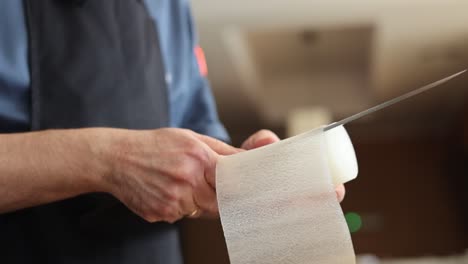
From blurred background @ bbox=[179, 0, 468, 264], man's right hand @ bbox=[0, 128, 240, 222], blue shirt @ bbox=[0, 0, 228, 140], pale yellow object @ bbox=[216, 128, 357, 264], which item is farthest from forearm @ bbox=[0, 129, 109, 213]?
blurred background @ bbox=[179, 0, 468, 264]

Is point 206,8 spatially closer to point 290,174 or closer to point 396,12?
point 396,12

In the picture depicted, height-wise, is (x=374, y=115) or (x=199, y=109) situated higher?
(x=199, y=109)

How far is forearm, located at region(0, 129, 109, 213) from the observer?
0.46m

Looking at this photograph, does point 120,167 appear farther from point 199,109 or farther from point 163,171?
point 199,109

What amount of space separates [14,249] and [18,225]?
0.02m

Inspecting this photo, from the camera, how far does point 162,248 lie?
603 mm

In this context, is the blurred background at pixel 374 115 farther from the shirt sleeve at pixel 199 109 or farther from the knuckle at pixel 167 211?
the knuckle at pixel 167 211

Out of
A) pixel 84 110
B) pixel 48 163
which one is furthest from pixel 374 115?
pixel 48 163

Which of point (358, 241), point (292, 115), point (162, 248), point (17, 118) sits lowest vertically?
point (358, 241)

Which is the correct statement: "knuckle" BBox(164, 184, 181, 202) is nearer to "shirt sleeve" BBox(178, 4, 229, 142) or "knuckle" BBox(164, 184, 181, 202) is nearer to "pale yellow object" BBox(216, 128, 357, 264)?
"pale yellow object" BBox(216, 128, 357, 264)

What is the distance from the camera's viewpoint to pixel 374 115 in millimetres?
2348

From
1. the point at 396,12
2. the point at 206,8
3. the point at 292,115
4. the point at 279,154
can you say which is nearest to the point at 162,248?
the point at 279,154

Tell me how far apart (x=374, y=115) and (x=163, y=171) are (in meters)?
1.99

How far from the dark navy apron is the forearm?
8cm
